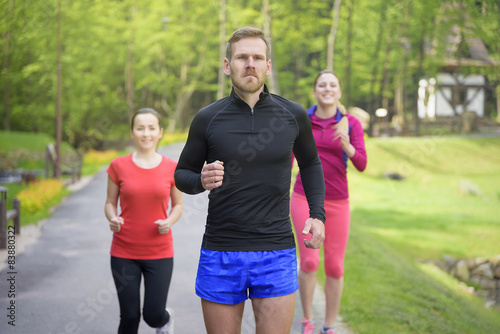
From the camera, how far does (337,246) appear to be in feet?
14.6

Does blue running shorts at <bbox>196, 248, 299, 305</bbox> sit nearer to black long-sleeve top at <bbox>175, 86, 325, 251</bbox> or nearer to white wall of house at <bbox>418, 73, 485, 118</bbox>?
black long-sleeve top at <bbox>175, 86, 325, 251</bbox>

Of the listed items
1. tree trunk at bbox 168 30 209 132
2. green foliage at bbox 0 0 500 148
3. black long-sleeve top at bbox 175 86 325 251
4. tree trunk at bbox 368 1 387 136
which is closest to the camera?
black long-sleeve top at bbox 175 86 325 251

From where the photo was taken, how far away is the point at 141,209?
12.5ft

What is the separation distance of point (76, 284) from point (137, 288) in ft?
11.3

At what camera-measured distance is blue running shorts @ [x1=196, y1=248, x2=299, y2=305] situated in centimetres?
266

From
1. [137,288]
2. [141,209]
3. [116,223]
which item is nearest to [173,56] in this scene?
[141,209]

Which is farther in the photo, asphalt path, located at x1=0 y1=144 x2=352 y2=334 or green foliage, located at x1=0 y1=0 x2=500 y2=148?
green foliage, located at x1=0 y1=0 x2=500 y2=148

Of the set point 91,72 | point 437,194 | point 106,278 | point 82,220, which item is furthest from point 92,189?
point 91,72

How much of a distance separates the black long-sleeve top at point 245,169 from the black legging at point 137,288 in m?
1.15

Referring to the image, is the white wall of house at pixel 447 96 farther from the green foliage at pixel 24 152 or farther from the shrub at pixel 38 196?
the shrub at pixel 38 196

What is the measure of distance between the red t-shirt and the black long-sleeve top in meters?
1.12

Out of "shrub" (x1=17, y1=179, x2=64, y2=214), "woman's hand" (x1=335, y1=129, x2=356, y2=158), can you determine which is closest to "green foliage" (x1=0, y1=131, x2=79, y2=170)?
"shrub" (x1=17, y1=179, x2=64, y2=214)

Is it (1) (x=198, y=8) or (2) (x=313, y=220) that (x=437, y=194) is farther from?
(2) (x=313, y=220)

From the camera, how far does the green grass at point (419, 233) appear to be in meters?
6.74
